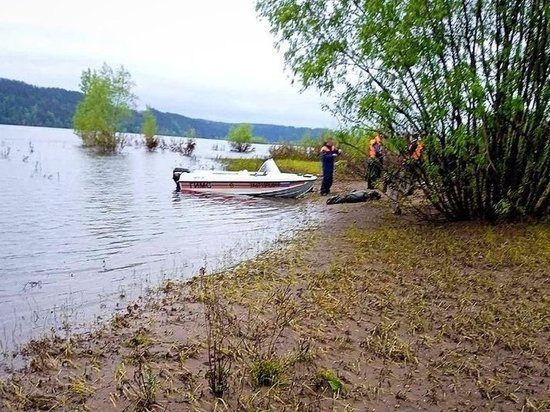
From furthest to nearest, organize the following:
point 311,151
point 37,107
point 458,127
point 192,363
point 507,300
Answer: point 37,107
point 311,151
point 458,127
point 507,300
point 192,363

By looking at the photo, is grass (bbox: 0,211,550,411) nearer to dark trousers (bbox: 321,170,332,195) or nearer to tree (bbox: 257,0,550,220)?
tree (bbox: 257,0,550,220)

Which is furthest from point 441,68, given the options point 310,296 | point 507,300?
point 310,296

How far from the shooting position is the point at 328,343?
498 centimetres

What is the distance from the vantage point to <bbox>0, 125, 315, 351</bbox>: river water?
22.1 ft

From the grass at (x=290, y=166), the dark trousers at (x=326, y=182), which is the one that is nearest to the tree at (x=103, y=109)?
the grass at (x=290, y=166)

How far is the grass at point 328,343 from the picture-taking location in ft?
12.9

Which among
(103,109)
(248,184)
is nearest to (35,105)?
Answer: (103,109)

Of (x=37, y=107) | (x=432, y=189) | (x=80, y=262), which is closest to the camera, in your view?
(x=80, y=262)

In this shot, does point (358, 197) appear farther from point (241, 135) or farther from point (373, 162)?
point (241, 135)

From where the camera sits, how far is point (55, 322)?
5941mm

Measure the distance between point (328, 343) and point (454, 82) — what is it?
6.57 meters

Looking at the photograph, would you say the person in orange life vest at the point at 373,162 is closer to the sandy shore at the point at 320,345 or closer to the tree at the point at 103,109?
the sandy shore at the point at 320,345

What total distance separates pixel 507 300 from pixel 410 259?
7.49 ft

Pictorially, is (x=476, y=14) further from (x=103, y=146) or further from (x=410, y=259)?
(x=103, y=146)
